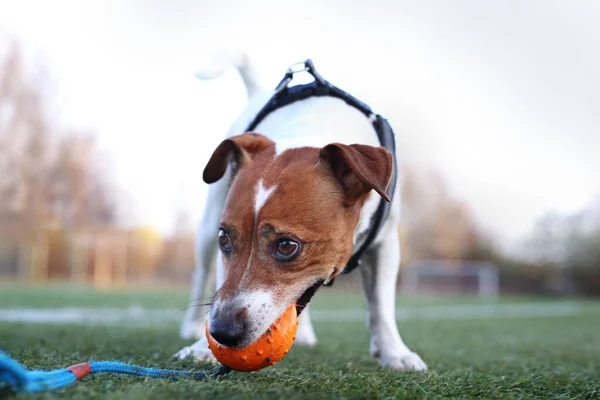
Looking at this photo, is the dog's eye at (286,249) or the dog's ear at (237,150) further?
the dog's ear at (237,150)

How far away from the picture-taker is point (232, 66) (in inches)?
159

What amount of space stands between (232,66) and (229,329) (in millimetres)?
2368

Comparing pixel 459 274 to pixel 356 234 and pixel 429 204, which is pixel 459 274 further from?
pixel 356 234

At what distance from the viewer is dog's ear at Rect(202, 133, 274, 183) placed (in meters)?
2.61

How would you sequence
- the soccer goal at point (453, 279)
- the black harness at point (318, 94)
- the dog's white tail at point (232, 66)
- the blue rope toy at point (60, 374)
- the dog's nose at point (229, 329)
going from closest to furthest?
the blue rope toy at point (60, 374), the dog's nose at point (229, 329), the black harness at point (318, 94), the dog's white tail at point (232, 66), the soccer goal at point (453, 279)

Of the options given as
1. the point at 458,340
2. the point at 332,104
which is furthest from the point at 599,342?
the point at 332,104

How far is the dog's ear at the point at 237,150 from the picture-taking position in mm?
2607

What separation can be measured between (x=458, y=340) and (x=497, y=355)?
1.34m

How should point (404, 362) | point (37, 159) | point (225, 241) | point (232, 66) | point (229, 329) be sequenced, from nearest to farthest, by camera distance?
point (229, 329)
point (225, 241)
point (404, 362)
point (232, 66)
point (37, 159)

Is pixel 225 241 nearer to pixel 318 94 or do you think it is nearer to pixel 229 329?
pixel 229 329

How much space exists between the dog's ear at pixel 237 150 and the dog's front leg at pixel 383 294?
34.6 inches

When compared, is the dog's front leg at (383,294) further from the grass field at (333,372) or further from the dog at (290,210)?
the grass field at (333,372)

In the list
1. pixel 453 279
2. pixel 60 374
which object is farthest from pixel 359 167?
pixel 453 279

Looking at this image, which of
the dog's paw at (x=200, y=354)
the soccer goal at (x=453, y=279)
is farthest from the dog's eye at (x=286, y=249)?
the soccer goal at (x=453, y=279)
